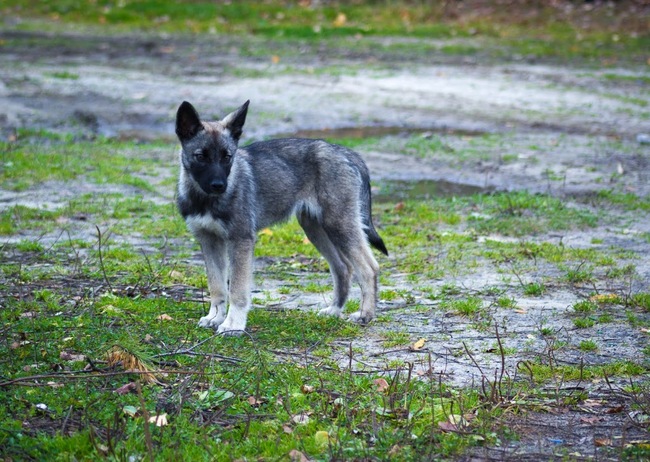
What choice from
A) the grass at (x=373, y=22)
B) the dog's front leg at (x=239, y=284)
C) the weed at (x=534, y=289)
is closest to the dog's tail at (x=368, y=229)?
the dog's front leg at (x=239, y=284)

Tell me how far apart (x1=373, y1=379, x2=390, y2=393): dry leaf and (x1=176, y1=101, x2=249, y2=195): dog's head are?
1884 mm

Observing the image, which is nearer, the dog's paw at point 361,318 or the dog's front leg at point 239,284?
the dog's front leg at point 239,284

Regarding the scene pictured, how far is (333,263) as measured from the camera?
24.9 ft

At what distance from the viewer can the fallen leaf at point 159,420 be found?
16.4ft

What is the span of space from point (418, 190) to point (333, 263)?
13.3ft

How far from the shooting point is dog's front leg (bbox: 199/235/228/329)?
7.02 metres

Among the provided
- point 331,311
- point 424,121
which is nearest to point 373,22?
point 424,121

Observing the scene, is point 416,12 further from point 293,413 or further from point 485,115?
point 293,413

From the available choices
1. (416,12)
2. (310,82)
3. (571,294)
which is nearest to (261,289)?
(571,294)

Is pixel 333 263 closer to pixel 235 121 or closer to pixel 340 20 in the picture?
pixel 235 121

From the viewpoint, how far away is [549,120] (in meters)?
14.6

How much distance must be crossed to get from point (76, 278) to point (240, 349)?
83.4 inches

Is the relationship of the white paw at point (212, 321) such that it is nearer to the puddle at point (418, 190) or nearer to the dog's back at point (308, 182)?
the dog's back at point (308, 182)

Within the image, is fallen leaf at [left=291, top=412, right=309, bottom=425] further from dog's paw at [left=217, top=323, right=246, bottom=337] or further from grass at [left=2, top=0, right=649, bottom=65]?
grass at [left=2, top=0, right=649, bottom=65]
